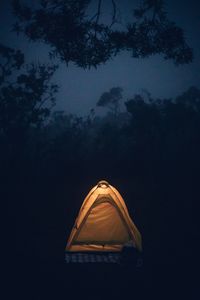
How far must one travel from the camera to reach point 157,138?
23.1 metres

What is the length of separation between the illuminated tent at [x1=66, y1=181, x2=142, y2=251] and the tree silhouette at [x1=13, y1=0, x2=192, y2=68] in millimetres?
3022

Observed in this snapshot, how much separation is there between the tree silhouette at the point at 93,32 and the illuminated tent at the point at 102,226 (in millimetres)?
3022

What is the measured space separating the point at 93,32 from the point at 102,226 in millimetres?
4020

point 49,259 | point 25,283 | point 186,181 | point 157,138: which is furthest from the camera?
point 157,138

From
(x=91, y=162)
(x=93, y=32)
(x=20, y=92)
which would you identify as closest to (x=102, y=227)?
(x=93, y=32)

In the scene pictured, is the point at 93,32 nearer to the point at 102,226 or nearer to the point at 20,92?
the point at 102,226

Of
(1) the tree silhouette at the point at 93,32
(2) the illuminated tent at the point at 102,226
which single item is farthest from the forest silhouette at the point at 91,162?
(2) the illuminated tent at the point at 102,226

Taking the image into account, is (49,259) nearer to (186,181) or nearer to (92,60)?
(92,60)

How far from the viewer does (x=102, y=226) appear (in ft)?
25.0

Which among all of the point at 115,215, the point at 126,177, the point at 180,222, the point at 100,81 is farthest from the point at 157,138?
the point at 100,81

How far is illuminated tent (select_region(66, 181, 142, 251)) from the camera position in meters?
7.42

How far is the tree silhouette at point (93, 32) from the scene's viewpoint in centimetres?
587

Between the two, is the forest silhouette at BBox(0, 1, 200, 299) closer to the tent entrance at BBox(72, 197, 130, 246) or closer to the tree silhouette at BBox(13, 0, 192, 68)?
the tree silhouette at BBox(13, 0, 192, 68)

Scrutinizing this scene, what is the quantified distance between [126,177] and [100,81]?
11878 cm
